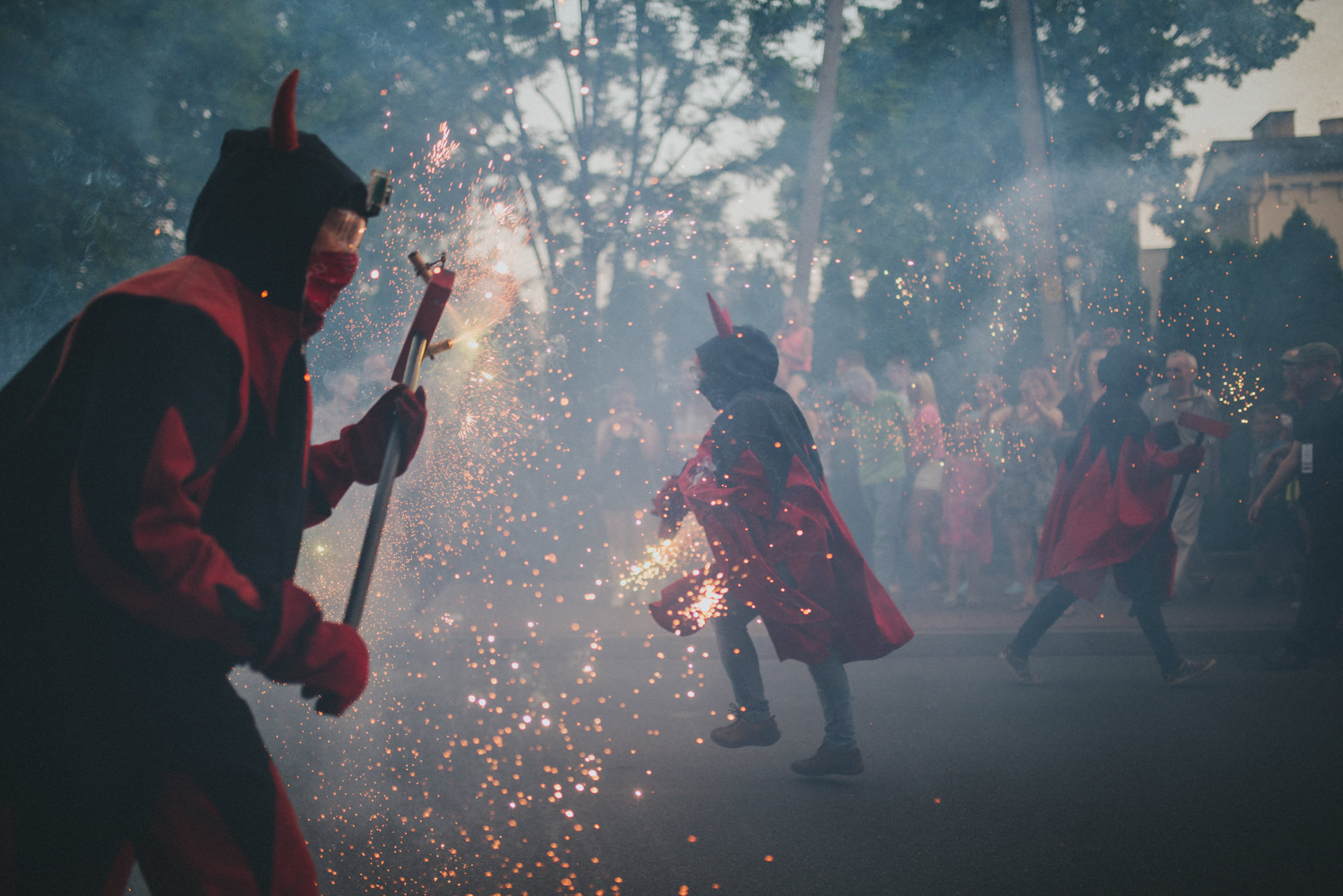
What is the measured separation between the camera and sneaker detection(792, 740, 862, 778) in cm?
385

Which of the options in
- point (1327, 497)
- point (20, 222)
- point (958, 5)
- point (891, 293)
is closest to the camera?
point (1327, 497)

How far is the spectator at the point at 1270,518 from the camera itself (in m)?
7.86

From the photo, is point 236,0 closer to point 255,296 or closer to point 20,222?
point 20,222

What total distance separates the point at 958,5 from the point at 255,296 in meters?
13.8

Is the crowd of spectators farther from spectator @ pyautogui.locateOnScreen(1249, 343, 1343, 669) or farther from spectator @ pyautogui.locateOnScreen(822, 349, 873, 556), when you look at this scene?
spectator @ pyautogui.locateOnScreen(1249, 343, 1343, 669)

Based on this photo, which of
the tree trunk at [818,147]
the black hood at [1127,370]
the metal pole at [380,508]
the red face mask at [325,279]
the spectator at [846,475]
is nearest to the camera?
the red face mask at [325,279]

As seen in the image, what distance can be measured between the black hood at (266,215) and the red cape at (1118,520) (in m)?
4.67

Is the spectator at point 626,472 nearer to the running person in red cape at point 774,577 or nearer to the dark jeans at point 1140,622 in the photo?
the dark jeans at point 1140,622

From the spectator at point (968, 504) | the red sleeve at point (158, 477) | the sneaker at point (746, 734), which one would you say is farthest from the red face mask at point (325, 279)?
the spectator at point (968, 504)

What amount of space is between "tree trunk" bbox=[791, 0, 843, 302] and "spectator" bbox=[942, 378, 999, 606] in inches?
112

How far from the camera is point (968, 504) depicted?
802 cm

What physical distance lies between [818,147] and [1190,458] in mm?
6660

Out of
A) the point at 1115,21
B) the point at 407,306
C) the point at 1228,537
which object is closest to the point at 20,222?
the point at 407,306

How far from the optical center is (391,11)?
1058cm
